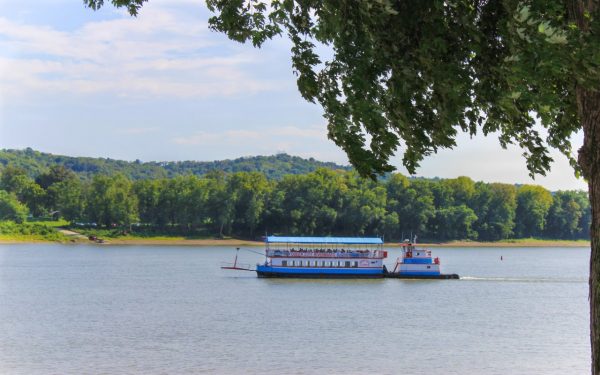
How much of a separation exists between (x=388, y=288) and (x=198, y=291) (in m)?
15.4

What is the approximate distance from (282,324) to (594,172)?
38147mm

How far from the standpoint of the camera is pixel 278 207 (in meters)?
154

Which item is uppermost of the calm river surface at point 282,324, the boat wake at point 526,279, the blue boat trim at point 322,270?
the blue boat trim at point 322,270

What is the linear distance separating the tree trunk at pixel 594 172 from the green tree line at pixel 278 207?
5308 inches

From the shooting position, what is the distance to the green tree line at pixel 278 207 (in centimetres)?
15175

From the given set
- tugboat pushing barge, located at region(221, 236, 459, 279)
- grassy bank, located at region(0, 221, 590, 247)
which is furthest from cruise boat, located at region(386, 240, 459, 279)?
grassy bank, located at region(0, 221, 590, 247)

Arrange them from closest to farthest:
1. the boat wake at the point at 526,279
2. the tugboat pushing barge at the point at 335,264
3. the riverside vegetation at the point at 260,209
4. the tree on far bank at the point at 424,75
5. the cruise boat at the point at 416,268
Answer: the tree on far bank at the point at 424,75, the tugboat pushing barge at the point at 335,264, the cruise boat at the point at 416,268, the boat wake at the point at 526,279, the riverside vegetation at the point at 260,209

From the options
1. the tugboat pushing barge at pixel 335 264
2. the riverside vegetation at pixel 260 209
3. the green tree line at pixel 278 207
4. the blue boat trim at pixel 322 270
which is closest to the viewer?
the blue boat trim at pixel 322 270

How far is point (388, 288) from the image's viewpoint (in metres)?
68.1

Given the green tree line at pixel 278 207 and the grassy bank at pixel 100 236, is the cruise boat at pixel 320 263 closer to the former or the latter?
the green tree line at pixel 278 207

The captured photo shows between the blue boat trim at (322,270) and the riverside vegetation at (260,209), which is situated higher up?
the riverside vegetation at (260,209)

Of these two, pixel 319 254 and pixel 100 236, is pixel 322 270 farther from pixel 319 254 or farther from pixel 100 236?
pixel 100 236

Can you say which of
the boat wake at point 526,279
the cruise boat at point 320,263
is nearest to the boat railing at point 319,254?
the cruise boat at point 320,263

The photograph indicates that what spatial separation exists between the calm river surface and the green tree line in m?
67.1
